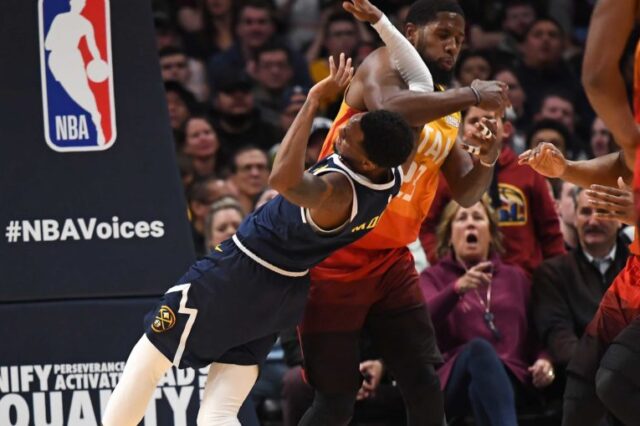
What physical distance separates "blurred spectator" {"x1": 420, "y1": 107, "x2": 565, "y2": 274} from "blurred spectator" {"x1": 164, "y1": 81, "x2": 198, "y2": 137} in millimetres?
2796

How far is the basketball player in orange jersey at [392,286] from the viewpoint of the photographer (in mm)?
5363

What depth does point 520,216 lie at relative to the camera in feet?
23.8

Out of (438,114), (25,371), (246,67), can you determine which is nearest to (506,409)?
(438,114)

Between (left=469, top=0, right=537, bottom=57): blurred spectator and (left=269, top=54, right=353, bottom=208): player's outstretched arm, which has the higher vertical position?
(left=469, top=0, right=537, bottom=57): blurred spectator

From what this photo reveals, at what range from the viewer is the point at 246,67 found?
10391 millimetres

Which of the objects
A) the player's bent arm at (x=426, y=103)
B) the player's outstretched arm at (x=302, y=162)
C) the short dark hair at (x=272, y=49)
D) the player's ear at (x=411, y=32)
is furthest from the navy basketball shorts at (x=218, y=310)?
the short dark hair at (x=272, y=49)

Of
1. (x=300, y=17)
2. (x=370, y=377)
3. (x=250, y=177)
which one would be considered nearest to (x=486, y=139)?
(x=370, y=377)

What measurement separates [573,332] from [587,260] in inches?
15.6

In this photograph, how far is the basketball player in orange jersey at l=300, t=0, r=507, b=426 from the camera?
5363 mm

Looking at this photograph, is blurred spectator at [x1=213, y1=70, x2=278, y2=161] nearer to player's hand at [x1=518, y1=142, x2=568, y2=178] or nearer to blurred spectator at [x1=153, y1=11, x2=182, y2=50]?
blurred spectator at [x1=153, y1=11, x2=182, y2=50]

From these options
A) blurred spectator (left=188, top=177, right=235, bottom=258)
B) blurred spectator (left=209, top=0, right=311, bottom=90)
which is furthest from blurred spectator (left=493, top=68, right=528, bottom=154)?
blurred spectator (left=188, top=177, right=235, bottom=258)

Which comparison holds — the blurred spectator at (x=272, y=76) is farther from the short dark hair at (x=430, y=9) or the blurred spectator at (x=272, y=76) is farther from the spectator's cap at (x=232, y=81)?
the short dark hair at (x=430, y=9)

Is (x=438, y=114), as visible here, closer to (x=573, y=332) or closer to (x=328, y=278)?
(x=328, y=278)

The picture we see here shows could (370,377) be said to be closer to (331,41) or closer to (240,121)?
(240,121)
